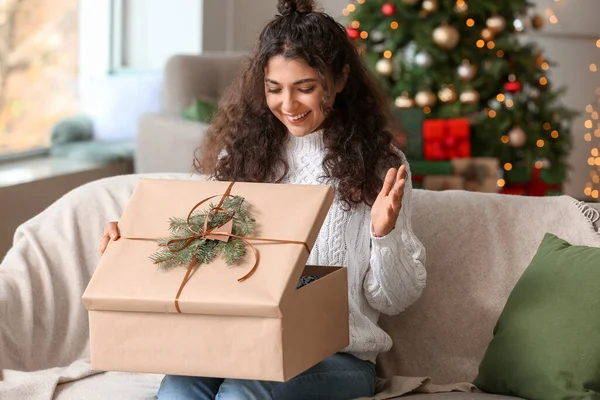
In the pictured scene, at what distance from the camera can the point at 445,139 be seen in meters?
4.96

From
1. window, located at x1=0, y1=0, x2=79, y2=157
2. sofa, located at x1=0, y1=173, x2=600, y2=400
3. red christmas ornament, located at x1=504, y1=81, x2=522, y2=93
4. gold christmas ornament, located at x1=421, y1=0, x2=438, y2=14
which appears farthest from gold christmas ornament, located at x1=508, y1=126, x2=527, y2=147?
sofa, located at x1=0, y1=173, x2=600, y2=400

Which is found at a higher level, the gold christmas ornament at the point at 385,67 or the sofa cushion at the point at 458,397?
the gold christmas ornament at the point at 385,67

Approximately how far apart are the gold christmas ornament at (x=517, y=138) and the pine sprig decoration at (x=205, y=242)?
3459mm

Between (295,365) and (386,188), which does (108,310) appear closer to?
(295,365)

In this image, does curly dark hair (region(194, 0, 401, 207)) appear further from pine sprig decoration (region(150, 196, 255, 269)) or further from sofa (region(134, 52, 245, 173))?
sofa (region(134, 52, 245, 173))

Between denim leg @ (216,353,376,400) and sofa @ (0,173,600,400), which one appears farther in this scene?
sofa @ (0,173,600,400)

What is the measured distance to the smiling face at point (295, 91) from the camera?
2.11 metres

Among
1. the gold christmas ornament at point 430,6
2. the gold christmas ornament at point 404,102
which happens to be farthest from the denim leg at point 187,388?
the gold christmas ornament at point 430,6

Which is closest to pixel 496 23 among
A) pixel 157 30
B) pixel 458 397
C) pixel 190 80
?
Answer: pixel 190 80

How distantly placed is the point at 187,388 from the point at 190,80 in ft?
10.5

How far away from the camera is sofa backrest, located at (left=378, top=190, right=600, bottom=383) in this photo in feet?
7.65

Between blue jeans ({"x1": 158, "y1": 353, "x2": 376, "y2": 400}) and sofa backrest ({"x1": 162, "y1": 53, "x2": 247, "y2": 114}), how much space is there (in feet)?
10.1

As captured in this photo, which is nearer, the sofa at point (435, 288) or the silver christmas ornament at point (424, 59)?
the sofa at point (435, 288)

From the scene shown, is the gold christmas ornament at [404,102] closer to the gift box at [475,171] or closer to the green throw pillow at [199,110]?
the gift box at [475,171]
